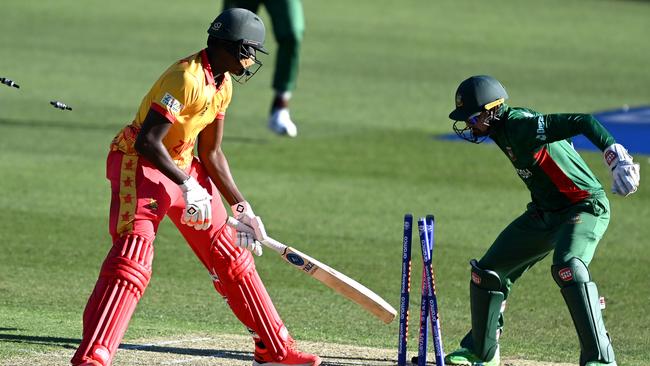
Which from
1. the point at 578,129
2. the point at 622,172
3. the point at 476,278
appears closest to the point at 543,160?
the point at 578,129

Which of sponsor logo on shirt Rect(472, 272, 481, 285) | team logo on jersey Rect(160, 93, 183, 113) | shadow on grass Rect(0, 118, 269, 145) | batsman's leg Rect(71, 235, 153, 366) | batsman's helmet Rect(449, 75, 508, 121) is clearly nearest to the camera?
batsman's leg Rect(71, 235, 153, 366)

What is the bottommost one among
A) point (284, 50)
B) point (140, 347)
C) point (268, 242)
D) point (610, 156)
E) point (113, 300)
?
point (140, 347)

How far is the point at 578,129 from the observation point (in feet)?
22.3

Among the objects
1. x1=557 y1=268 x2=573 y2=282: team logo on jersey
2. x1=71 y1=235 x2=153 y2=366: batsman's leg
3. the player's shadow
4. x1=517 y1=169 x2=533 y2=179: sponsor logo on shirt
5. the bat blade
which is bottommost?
the player's shadow

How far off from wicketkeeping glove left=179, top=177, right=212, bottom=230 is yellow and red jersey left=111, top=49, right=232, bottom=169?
308 millimetres

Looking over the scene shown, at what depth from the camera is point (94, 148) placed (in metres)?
14.8

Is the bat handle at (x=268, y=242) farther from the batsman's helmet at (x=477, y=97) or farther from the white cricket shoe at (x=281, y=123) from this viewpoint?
the white cricket shoe at (x=281, y=123)

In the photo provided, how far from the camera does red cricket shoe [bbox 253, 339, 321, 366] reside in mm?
7086

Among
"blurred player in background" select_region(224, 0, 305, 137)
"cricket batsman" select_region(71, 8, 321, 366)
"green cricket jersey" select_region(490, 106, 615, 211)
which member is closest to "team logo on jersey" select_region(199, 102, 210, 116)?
"cricket batsman" select_region(71, 8, 321, 366)

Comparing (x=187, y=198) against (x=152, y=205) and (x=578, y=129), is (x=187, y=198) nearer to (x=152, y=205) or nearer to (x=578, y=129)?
(x=152, y=205)

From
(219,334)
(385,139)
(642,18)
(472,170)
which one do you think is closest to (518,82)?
(385,139)

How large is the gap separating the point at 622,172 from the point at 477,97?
0.90m

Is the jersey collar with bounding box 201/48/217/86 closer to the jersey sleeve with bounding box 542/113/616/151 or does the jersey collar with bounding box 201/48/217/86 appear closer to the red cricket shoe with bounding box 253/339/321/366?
the red cricket shoe with bounding box 253/339/321/366

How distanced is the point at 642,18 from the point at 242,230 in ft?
82.5
